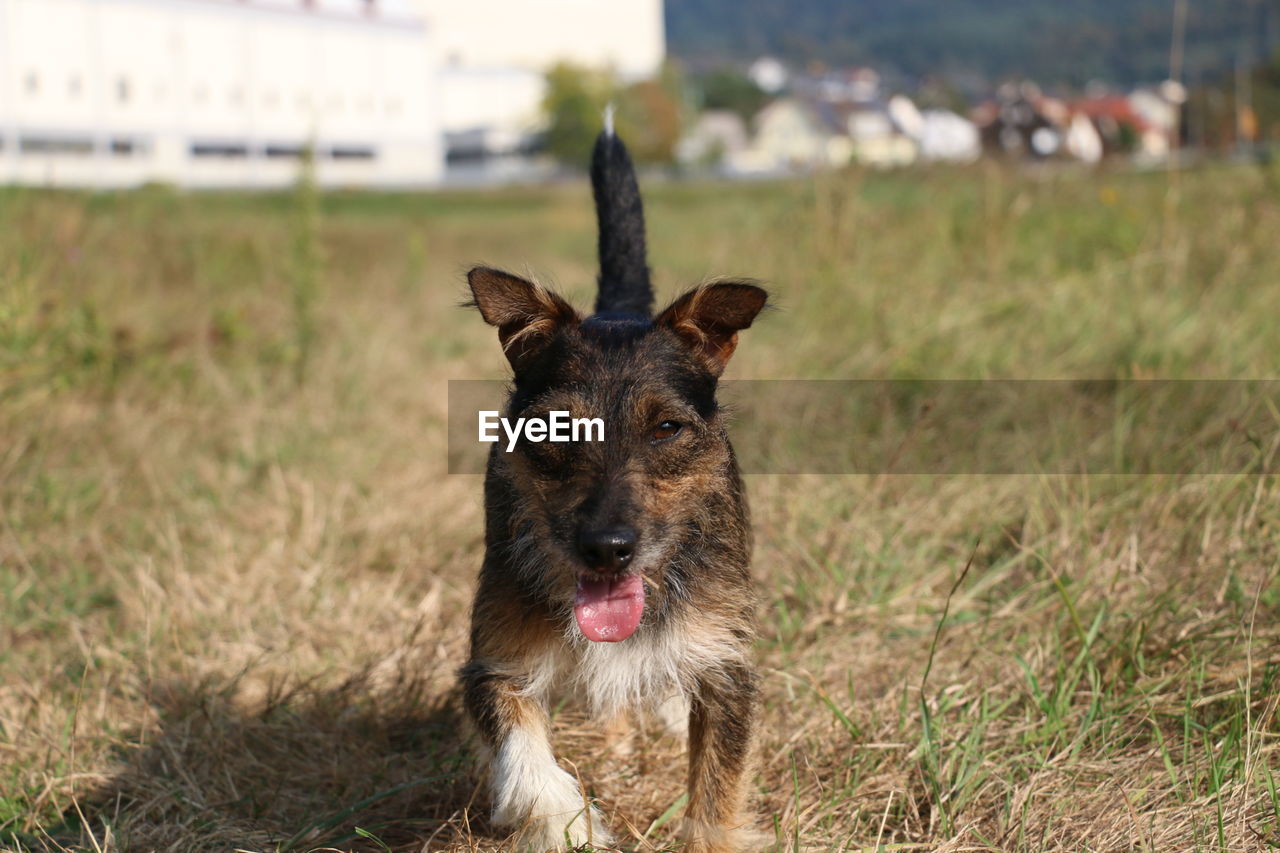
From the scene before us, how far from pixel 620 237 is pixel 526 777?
1.97m

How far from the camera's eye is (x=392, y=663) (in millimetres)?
3418

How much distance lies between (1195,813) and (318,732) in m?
2.28

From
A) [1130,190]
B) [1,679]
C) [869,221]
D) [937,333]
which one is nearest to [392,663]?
[1,679]

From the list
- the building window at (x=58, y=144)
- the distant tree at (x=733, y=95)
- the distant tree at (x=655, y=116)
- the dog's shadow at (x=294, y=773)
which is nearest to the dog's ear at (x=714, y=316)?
the dog's shadow at (x=294, y=773)

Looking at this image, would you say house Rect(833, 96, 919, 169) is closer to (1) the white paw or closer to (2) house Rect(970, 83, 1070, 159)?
(2) house Rect(970, 83, 1070, 159)

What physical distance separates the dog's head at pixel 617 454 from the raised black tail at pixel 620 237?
952 millimetres

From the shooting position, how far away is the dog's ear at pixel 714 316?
2.57 m

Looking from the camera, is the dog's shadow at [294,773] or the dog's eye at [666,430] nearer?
the dog's eye at [666,430]

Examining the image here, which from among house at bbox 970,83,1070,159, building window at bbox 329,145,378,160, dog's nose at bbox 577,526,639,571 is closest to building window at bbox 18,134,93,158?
building window at bbox 329,145,378,160

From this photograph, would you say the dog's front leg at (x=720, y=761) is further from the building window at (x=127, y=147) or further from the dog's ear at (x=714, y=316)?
the building window at (x=127, y=147)

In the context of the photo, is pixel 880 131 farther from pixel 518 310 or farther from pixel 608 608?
pixel 608 608

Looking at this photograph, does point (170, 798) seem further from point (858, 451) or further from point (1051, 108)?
point (1051, 108)

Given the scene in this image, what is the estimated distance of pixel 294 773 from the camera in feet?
9.52

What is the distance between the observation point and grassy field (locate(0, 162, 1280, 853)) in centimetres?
267
